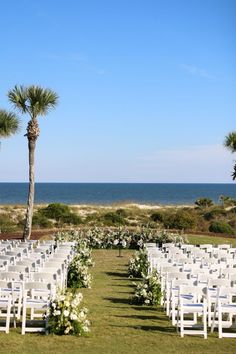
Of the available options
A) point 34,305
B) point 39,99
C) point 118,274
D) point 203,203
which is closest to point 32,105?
point 39,99

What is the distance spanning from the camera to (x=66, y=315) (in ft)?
31.8

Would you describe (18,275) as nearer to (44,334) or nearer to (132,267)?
(44,334)

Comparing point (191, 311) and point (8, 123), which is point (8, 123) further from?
point (191, 311)

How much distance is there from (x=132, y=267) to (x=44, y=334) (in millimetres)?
9029

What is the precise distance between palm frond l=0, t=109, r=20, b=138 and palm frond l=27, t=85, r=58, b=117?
1615 mm

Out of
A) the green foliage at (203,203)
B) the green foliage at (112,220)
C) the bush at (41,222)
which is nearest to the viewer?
the bush at (41,222)

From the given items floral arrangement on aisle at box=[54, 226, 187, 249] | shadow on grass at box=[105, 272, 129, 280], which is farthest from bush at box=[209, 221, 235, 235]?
shadow on grass at box=[105, 272, 129, 280]

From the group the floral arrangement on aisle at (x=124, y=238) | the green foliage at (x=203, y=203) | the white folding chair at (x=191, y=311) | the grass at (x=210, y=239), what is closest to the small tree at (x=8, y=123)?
the floral arrangement on aisle at (x=124, y=238)

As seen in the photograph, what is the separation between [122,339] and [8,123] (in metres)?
21.1

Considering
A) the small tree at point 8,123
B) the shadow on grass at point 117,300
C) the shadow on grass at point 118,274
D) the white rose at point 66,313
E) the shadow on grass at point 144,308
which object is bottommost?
the shadow on grass at point 118,274

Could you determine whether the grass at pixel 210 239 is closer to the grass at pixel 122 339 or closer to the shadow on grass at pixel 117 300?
the shadow on grass at pixel 117 300

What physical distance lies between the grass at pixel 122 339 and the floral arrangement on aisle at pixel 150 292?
0.29 metres

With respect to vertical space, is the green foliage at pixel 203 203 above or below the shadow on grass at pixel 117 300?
above

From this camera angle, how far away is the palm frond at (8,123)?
1160 inches
